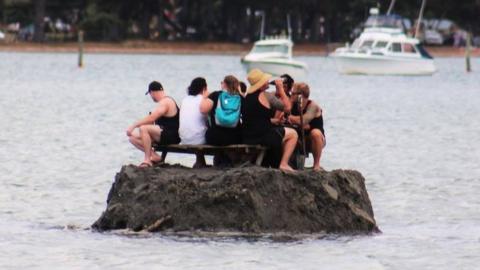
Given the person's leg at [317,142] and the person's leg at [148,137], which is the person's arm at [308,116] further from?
the person's leg at [148,137]

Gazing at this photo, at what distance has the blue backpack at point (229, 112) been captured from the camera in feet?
75.1

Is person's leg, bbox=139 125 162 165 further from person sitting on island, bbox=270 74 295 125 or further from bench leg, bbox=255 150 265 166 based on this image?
person sitting on island, bbox=270 74 295 125

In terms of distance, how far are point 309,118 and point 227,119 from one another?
1130mm

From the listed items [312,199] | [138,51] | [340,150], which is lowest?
[138,51]

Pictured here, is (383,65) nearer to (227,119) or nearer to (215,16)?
(215,16)

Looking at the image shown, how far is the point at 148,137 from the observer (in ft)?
76.5

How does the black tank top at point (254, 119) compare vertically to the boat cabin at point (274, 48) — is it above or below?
above

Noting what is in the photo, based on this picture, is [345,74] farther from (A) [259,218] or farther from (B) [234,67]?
(A) [259,218]

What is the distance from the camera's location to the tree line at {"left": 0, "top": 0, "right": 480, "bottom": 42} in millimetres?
131875

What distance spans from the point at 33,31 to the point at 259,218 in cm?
11694

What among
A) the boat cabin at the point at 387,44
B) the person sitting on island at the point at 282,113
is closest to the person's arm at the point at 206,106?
the person sitting on island at the point at 282,113

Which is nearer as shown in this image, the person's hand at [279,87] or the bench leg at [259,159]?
the bench leg at [259,159]

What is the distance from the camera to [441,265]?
22016mm

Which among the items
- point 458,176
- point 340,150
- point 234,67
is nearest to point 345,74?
point 234,67
